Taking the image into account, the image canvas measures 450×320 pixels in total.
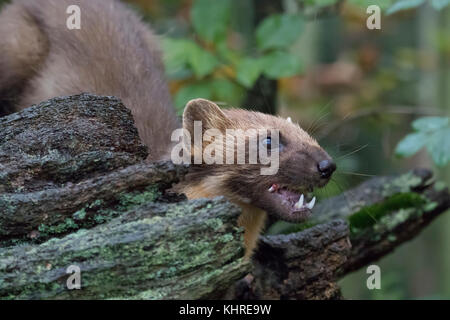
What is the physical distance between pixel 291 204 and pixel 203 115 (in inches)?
40.8

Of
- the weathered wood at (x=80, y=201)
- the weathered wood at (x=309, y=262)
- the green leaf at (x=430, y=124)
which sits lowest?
the weathered wood at (x=309, y=262)

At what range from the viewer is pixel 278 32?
21.6 ft

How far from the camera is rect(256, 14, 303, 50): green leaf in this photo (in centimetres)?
654

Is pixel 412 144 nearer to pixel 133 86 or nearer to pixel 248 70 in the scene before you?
pixel 248 70

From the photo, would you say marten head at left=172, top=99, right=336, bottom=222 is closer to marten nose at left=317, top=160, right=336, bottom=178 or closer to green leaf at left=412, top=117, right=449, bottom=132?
marten nose at left=317, top=160, right=336, bottom=178

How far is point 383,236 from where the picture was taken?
6055 millimetres

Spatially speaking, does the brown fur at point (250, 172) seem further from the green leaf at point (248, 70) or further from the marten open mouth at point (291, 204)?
the green leaf at point (248, 70)

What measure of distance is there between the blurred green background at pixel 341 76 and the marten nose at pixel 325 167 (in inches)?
26.9

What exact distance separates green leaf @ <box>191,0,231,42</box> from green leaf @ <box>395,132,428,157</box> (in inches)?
84.3

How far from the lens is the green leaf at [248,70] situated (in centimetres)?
618

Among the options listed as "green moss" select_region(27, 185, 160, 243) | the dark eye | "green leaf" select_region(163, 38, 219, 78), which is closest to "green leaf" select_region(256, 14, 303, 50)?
"green leaf" select_region(163, 38, 219, 78)

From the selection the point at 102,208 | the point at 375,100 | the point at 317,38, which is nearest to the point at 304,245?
the point at 102,208

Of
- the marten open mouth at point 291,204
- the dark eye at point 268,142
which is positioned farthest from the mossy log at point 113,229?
the dark eye at point 268,142

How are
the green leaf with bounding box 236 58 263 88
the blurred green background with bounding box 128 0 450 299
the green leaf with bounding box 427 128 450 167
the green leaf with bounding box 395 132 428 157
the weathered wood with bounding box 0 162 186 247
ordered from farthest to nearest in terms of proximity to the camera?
1. the blurred green background with bounding box 128 0 450 299
2. the green leaf with bounding box 236 58 263 88
3. the green leaf with bounding box 395 132 428 157
4. the green leaf with bounding box 427 128 450 167
5. the weathered wood with bounding box 0 162 186 247
